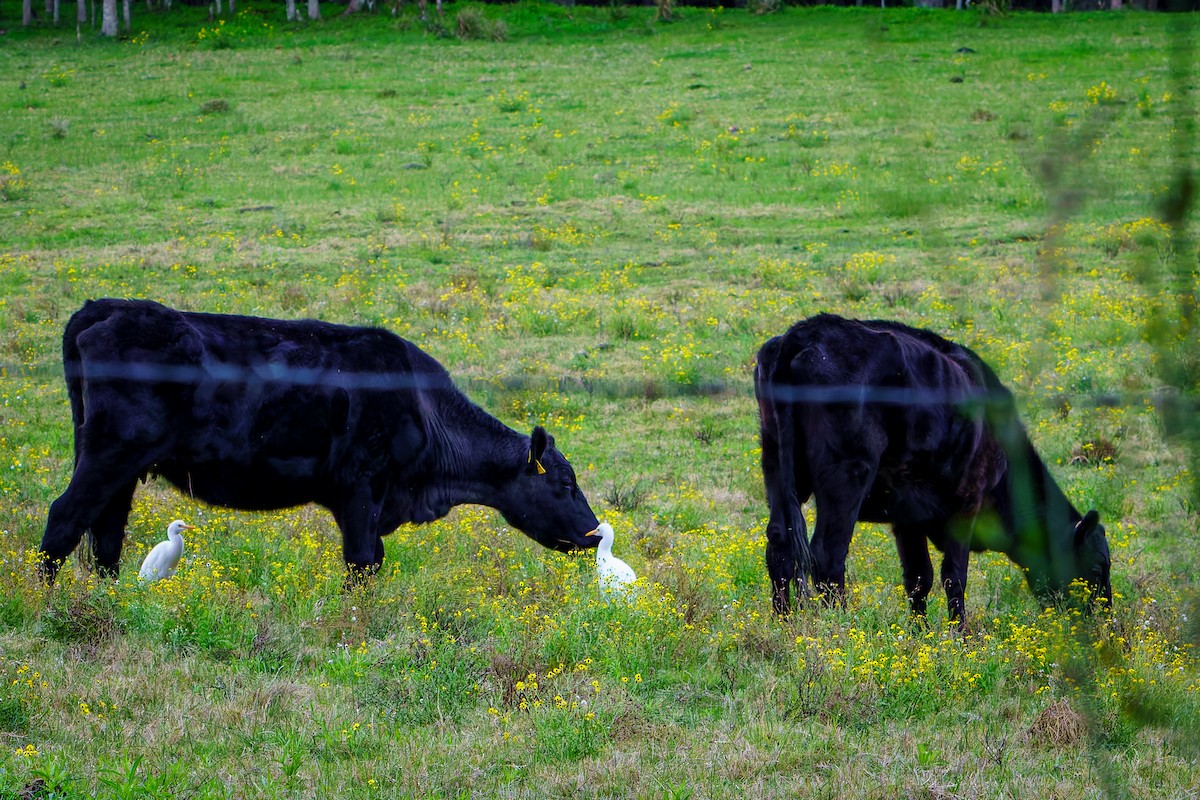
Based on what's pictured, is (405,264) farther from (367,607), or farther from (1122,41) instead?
(1122,41)

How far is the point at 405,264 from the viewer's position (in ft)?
56.7

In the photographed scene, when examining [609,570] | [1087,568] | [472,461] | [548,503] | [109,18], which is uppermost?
[109,18]

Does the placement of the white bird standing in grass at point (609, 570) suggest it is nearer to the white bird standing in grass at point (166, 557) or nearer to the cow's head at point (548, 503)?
the cow's head at point (548, 503)

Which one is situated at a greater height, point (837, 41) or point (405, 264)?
point (837, 41)

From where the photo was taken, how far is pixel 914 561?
24.3ft

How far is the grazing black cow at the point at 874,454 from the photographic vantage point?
6730 millimetres

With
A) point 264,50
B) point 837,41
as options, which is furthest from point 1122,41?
point 264,50

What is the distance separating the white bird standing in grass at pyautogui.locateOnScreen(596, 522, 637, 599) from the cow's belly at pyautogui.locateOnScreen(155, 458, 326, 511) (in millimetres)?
1752

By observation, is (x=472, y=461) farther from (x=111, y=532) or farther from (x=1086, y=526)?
(x=1086, y=526)

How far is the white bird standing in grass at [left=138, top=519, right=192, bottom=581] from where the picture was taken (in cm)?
689

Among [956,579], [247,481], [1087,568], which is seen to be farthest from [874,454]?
[247,481]

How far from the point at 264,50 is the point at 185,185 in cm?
1670

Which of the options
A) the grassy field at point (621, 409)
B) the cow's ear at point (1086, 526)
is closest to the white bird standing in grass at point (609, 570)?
the grassy field at point (621, 409)

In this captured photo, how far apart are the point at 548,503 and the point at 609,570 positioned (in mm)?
959
